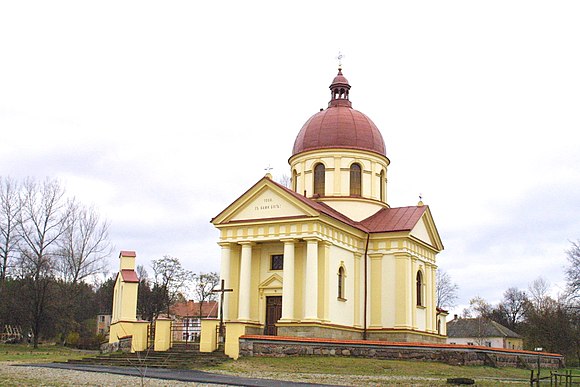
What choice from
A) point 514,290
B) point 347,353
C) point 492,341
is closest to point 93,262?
point 347,353

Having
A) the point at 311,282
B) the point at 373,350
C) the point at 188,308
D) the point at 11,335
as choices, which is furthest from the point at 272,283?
the point at 188,308

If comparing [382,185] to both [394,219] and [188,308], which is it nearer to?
[394,219]

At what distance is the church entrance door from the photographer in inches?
1298

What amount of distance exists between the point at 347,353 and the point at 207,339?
5584 mm

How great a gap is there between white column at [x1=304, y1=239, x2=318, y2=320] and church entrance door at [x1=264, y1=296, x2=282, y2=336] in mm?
2205

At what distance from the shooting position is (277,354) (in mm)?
25594

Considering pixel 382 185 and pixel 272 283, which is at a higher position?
pixel 382 185

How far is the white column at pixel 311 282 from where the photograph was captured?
1217 inches

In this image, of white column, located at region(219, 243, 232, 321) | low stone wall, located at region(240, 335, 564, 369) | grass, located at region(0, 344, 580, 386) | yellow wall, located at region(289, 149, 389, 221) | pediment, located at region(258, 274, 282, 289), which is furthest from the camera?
yellow wall, located at region(289, 149, 389, 221)

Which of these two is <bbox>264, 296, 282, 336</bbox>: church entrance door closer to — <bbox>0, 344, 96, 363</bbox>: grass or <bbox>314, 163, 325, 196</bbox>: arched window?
<bbox>314, 163, 325, 196</bbox>: arched window

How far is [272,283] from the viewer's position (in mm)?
33500

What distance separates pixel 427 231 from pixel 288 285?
10912 mm

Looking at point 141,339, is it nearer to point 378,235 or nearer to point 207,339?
point 207,339

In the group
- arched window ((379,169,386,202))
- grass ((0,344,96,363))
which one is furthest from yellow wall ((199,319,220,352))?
arched window ((379,169,386,202))
